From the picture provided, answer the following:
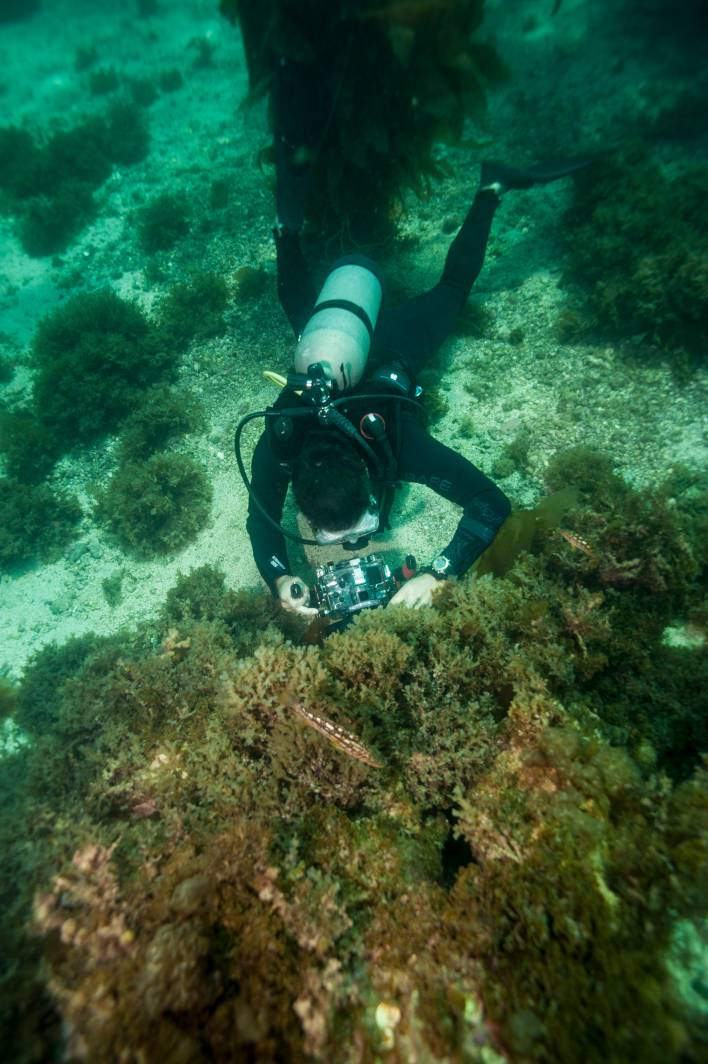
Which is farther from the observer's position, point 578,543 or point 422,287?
point 422,287

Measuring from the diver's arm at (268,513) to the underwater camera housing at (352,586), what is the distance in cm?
84

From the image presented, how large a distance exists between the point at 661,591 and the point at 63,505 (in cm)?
709

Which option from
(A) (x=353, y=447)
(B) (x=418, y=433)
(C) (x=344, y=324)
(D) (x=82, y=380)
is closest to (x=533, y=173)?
(C) (x=344, y=324)

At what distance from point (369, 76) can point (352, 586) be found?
18.7 ft

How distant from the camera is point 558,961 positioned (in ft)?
6.13

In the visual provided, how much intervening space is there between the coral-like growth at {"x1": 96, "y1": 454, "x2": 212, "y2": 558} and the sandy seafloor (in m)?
0.19

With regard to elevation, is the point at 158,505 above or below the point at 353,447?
above

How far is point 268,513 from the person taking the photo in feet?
16.4

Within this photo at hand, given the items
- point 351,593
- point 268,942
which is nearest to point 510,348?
point 351,593

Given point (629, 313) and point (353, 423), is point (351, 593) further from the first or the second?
point (629, 313)

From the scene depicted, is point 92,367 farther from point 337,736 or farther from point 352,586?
point 337,736

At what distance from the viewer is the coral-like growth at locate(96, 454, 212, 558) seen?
21.1ft

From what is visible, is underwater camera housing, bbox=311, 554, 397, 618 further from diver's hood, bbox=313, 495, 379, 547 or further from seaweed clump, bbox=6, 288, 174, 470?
seaweed clump, bbox=6, 288, 174, 470

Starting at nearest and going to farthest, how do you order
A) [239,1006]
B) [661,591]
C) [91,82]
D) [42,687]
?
[239,1006], [661,591], [42,687], [91,82]
